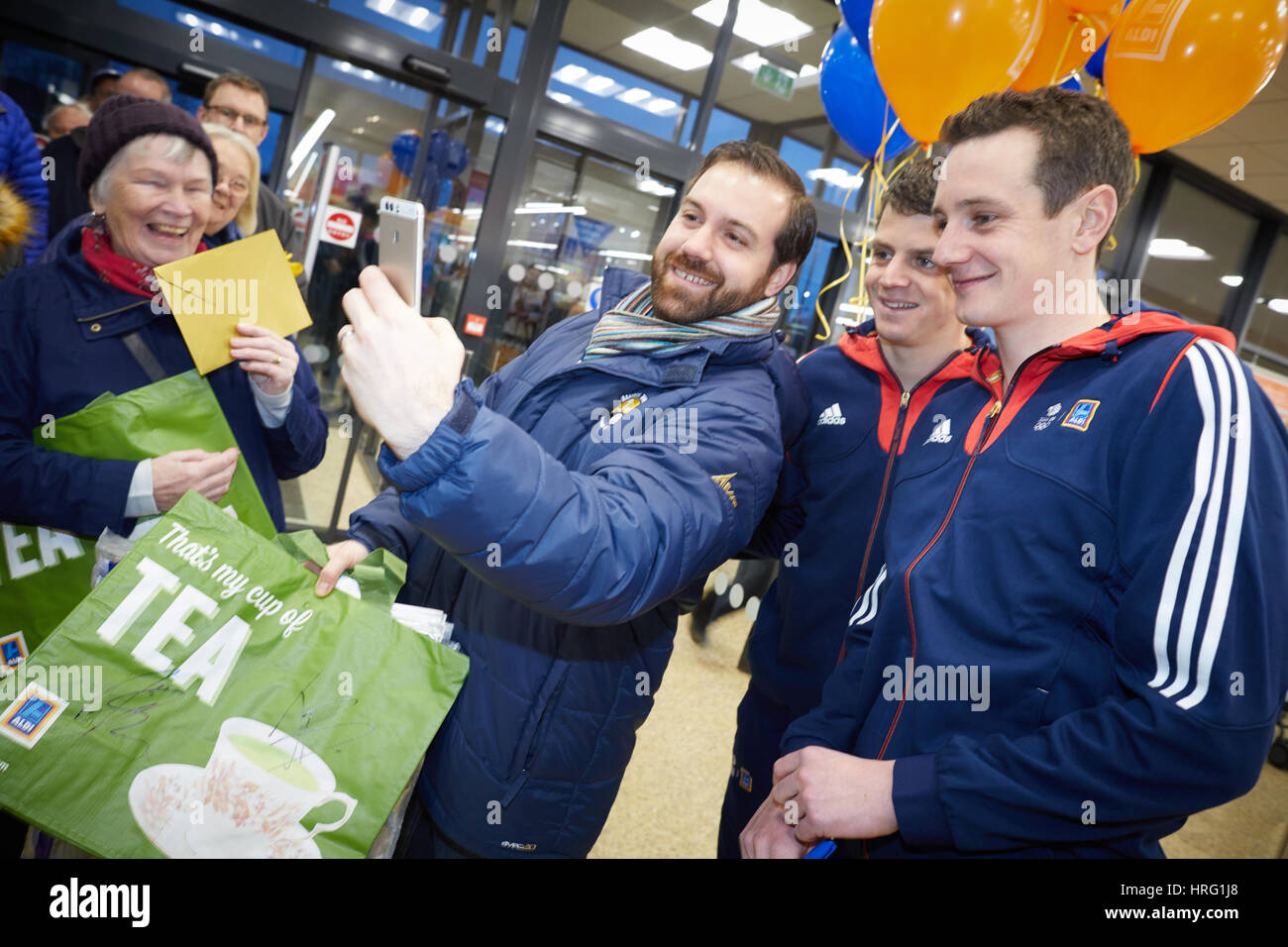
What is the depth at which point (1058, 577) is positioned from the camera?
36.3 inches

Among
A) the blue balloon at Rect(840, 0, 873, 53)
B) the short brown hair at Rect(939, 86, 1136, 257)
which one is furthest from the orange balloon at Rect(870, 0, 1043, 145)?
the short brown hair at Rect(939, 86, 1136, 257)

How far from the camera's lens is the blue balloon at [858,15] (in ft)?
7.90

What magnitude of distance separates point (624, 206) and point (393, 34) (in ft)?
5.14

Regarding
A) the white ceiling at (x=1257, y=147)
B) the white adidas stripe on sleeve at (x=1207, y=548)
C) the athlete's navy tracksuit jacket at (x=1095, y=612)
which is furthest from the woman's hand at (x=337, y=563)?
the white ceiling at (x=1257, y=147)

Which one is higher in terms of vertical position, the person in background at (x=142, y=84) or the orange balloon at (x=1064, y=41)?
the orange balloon at (x=1064, y=41)

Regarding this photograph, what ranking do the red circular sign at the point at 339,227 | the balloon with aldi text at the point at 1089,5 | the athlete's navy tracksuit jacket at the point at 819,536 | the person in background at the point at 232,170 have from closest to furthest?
the athlete's navy tracksuit jacket at the point at 819,536 < the balloon with aldi text at the point at 1089,5 < the person in background at the point at 232,170 < the red circular sign at the point at 339,227

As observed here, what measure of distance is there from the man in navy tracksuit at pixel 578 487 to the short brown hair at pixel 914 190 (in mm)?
326

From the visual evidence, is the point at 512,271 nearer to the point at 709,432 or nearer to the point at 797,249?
the point at 797,249

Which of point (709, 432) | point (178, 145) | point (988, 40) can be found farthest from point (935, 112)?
point (178, 145)

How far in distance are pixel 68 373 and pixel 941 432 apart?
1.54 meters

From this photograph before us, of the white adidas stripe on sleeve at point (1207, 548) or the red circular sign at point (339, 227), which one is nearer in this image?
the white adidas stripe on sleeve at point (1207, 548)

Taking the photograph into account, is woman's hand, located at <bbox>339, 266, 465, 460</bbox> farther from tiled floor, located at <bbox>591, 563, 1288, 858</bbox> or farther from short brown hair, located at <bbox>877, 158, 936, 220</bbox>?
tiled floor, located at <bbox>591, 563, 1288, 858</bbox>

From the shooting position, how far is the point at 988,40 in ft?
5.97

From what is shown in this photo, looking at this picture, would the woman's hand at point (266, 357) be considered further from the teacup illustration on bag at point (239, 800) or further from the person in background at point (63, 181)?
the person in background at point (63, 181)
